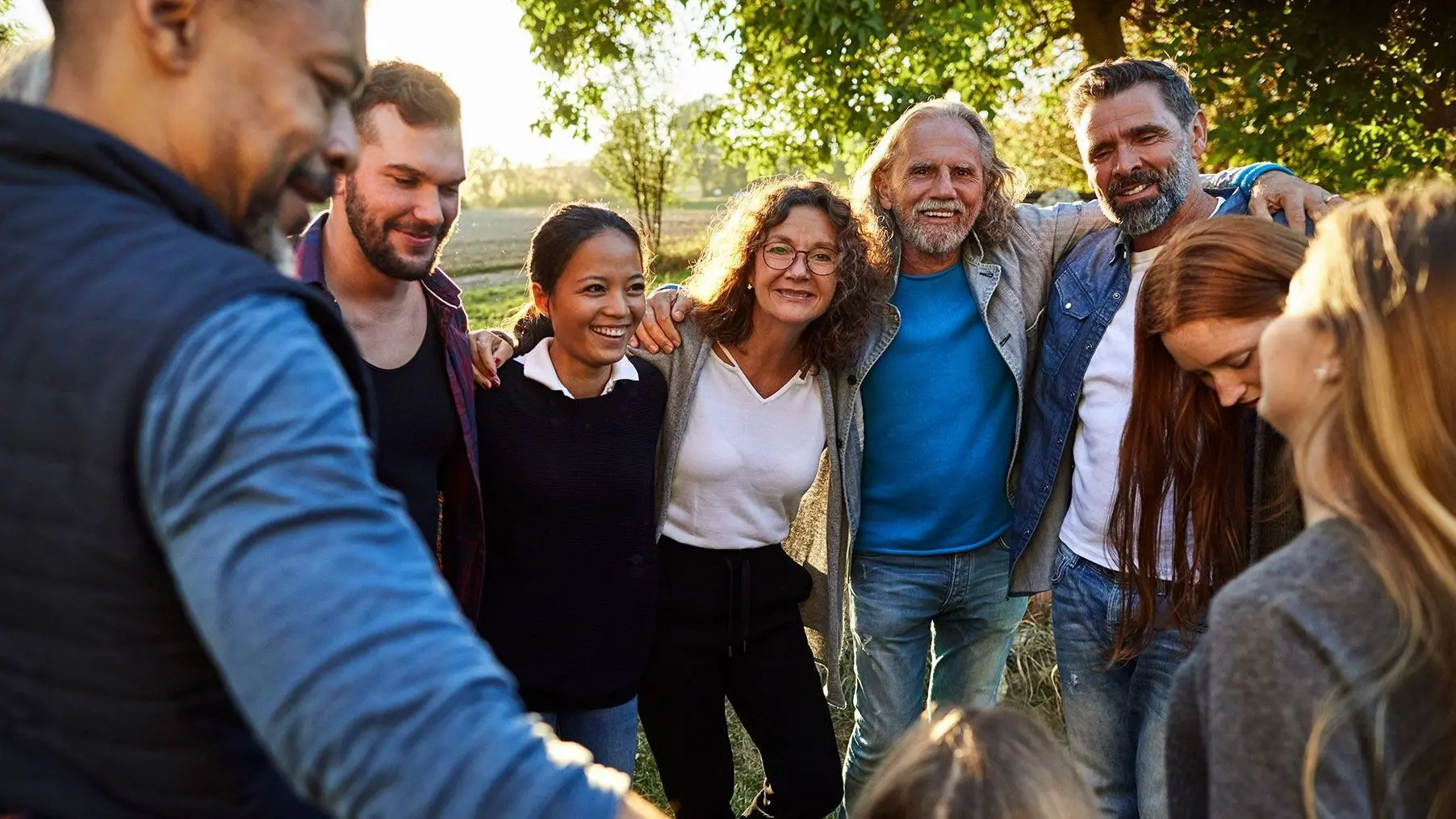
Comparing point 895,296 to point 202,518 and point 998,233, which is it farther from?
point 202,518

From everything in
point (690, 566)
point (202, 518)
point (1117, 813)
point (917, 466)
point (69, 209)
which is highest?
point (69, 209)

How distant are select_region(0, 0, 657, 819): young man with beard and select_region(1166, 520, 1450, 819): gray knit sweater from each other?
32.2 inches

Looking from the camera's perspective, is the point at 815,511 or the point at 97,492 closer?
the point at 97,492

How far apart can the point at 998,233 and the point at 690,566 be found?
1.47 meters

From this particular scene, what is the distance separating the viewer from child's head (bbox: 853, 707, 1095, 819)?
1.23 m

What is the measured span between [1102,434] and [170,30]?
2.70 m

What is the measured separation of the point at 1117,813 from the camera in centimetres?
309

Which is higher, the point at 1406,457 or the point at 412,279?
the point at 412,279

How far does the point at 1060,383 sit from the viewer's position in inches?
128

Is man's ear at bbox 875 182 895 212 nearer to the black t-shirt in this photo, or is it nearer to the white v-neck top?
the white v-neck top

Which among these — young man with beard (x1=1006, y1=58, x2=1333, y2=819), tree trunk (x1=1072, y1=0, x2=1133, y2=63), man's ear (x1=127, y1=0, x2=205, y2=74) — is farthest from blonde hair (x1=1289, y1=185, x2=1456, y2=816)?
tree trunk (x1=1072, y1=0, x2=1133, y2=63)

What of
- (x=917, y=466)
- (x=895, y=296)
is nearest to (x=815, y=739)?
(x=917, y=466)

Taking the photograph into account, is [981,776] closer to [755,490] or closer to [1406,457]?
[1406,457]

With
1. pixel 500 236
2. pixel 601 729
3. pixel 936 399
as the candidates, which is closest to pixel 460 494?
pixel 601 729
